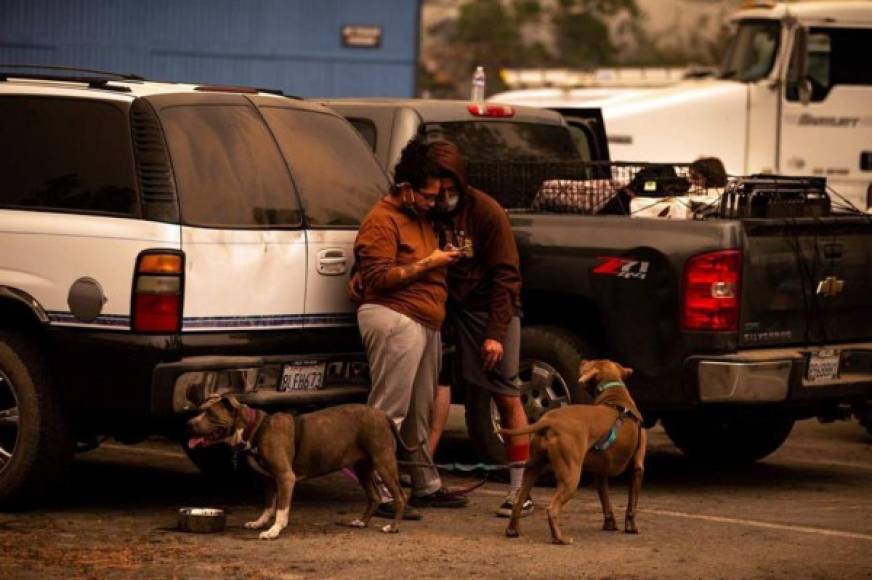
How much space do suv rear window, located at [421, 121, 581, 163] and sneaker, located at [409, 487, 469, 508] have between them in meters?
2.37

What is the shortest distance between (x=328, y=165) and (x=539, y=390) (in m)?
1.68

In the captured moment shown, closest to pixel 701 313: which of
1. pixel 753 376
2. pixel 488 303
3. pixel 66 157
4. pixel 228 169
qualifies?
pixel 753 376

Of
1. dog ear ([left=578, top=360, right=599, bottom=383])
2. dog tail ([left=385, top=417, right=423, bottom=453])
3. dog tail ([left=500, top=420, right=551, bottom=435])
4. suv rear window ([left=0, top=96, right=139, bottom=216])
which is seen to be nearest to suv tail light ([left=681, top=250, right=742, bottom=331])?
dog ear ([left=578, top=360, right=599, bottom=383])

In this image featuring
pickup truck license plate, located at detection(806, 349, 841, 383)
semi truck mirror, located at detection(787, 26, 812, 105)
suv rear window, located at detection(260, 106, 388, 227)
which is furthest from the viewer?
semi truck mirror, located at detection(787, 26, 812, 105)

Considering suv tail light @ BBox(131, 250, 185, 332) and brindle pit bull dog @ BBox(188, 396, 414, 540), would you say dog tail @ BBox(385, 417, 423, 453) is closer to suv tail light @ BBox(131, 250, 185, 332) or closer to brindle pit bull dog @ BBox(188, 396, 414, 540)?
brindle pit bull dog @ BBox(188, 396, 414, 540)

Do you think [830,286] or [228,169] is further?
[830,286]

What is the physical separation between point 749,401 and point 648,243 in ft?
3.00

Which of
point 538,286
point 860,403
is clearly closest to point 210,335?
point 538,286

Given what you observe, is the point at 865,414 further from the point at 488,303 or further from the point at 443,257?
the point at 443,257

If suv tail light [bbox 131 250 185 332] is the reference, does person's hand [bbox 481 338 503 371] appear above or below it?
below

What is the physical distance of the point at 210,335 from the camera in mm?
8555

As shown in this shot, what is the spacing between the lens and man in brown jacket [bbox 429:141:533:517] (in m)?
9.09

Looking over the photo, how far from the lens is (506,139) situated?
11.9 metres

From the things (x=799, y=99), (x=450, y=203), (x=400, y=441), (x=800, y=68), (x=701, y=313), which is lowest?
(x=400, y=441)
